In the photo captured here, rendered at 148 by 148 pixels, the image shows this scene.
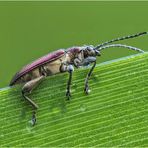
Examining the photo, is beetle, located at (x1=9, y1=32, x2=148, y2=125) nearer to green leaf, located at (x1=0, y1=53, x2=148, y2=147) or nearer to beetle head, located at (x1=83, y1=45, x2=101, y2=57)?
beetle head, located at (x1=83, y1=45, x2=101, y2=57)

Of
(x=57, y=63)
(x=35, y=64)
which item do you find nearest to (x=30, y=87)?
(x=35, y=64)

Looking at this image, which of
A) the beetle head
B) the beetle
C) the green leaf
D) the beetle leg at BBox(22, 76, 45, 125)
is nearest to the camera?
the green leaf

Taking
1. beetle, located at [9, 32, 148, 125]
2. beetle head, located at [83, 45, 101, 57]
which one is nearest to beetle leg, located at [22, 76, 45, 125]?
beetle, located at [9, 32, 148, 125]

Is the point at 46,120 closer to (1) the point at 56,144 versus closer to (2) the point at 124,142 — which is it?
(1) the point at 56,144

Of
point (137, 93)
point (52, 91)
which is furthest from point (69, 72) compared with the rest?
point (137, 93)

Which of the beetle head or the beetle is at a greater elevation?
the beetle head

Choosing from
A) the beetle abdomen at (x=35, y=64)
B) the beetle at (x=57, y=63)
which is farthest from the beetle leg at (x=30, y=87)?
the beetle abdomen at (x=35, y=64)

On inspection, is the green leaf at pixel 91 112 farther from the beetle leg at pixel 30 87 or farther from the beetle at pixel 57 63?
the beetle at pixel 57 63

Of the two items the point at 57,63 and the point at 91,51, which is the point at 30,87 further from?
the point at 91,51
